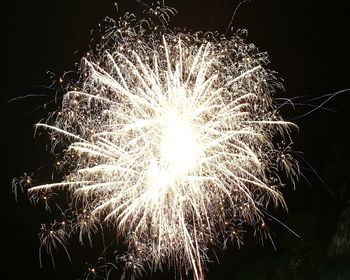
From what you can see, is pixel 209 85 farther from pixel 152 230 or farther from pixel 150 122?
pixel 152 230

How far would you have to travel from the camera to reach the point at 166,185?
11.3 meters

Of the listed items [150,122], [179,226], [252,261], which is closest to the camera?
[150,122]

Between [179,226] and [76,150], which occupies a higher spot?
[76,150]

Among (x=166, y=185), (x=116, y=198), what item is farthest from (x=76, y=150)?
(x=166, y=185)

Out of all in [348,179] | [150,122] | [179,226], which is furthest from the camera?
[348,179]

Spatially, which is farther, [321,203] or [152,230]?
[321,203]

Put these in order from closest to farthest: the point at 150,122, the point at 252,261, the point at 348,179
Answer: the point at 150,122
the point at 348,179
the point at 252,261

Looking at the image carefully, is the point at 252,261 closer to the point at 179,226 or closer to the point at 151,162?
the point at 179,226

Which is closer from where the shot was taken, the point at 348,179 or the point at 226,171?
the point at 226,171

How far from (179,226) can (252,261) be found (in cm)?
486

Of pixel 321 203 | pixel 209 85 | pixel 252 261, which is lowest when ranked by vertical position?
pixel 252 261

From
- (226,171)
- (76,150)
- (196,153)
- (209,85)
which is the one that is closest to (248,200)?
(226,171)

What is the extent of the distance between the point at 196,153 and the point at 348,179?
5.54m

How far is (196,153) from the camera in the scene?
11406 mm
